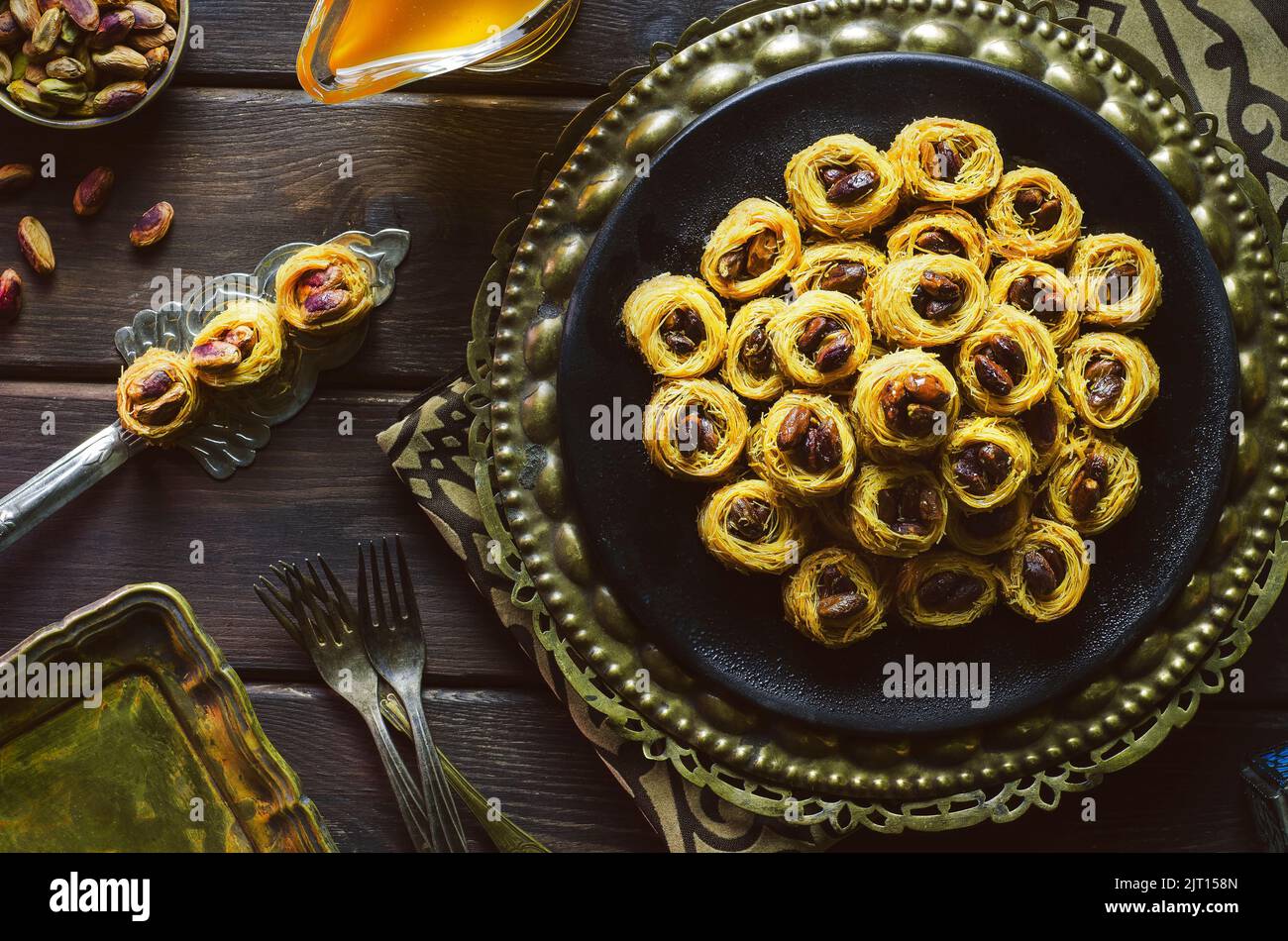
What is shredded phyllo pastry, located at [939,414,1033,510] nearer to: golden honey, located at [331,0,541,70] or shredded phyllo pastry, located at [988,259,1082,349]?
shredded phyllo pastry, located at [988,259,1082,349]

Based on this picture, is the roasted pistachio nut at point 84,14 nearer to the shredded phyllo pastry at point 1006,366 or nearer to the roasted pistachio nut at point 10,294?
the roasted pistachio nut at point 10,294

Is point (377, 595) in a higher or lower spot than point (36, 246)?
lower

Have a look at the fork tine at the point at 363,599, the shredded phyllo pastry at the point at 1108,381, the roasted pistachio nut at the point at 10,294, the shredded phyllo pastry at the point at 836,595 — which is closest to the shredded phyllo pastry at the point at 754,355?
the shredded phyllo pastry at the point at 836,595

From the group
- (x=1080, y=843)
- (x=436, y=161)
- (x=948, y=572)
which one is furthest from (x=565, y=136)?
(x=1080, y=843)

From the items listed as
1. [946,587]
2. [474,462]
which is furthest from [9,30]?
[946,587]

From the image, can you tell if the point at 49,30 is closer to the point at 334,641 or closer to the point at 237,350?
the point at 237,350

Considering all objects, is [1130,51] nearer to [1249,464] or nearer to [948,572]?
[1249,464]
